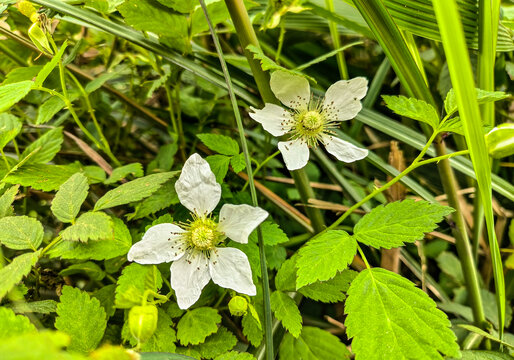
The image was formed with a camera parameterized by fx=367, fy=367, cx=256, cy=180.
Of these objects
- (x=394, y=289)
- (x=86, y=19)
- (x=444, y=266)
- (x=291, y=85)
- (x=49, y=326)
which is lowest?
(x=444, y=266)

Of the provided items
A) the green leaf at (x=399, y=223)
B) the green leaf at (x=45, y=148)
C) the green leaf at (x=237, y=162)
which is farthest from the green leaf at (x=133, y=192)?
the green leaf at (x=399, y=223)

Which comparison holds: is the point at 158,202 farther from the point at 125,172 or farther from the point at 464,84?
the point at 464,84

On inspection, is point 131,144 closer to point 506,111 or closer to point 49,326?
point 49,326

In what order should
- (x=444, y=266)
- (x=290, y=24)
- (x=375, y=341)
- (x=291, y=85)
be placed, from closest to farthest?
(x=375, y=341)
(x=291, y=85)
(x=444, y=266)
(x=290, y=24)

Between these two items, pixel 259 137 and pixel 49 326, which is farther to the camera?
pixel 259 137

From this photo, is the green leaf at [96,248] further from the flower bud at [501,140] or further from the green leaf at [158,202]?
the flower bud at [501,140]

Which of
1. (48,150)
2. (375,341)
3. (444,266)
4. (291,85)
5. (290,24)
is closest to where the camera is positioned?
(375,341)

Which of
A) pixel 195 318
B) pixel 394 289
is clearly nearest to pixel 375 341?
pixel 394 289
